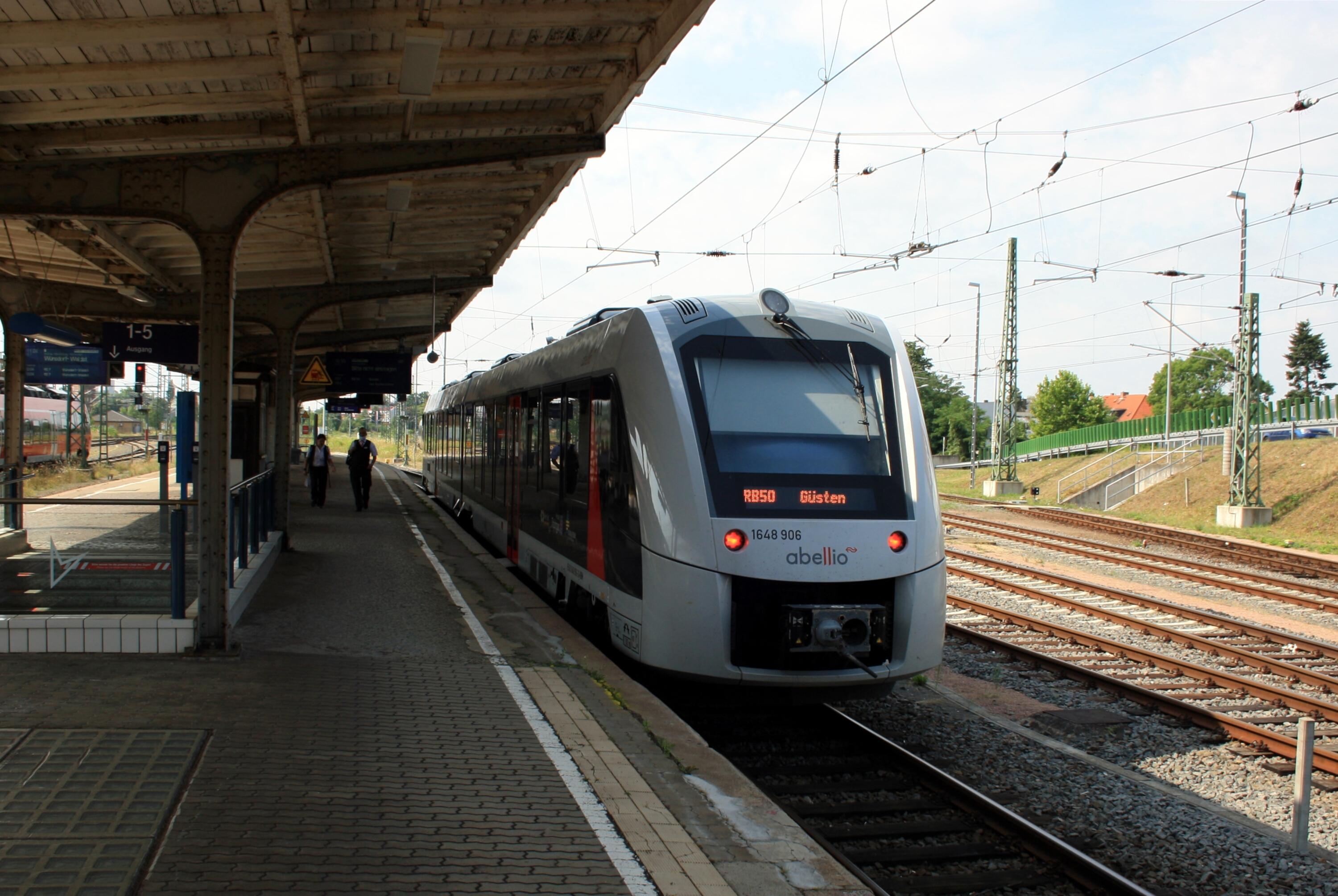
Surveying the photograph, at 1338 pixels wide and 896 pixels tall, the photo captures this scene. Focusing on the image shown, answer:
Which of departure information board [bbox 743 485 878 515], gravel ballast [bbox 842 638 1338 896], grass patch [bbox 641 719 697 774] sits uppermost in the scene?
departure information board [bbox 743 485 878 515]

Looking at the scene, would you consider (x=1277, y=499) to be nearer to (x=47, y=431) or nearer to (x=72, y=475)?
(x=72, y=475)

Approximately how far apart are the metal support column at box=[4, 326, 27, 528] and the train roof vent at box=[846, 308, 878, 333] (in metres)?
9.50

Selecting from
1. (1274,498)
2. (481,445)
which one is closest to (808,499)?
(481,445)

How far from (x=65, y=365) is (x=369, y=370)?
20.0 ft

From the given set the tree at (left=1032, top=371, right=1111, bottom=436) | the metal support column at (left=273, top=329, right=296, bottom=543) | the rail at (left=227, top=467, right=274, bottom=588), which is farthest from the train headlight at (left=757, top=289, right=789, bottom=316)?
the tree at (left=1032, top=371, right=1111, bottom=436)

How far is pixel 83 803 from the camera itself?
4.23 meters

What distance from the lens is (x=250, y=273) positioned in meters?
14.3

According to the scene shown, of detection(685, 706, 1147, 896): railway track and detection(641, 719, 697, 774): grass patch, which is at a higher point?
detection(641, 719, 697, 774): grass patch

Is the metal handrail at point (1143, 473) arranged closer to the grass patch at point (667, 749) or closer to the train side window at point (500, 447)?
the train side window at point (500, 447)

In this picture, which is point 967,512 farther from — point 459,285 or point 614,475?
point 614,475

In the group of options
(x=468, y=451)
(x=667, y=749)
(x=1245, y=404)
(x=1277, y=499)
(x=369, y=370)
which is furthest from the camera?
(x=1277, y=499)

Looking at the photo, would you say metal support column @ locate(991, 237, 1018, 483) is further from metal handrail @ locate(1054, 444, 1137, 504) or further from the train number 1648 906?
the train number 1648 906

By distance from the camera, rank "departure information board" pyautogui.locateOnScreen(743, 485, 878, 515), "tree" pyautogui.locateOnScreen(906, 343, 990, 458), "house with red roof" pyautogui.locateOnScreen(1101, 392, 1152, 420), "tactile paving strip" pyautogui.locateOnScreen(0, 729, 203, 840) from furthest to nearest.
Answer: "house with red roof" pyautogui.locateOnScreen(1101, 392, 1152, 420) → "tree" pyautogui.locateOnScreen(906, 343, 990, 458) → "departure information board" pyautogui.locateOnScreen(743, 485, 878, 515) → "tactile paving strip" pyautogui.locateOnScreen(0, 729, 203, 840)

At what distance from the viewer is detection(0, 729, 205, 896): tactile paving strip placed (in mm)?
3609
